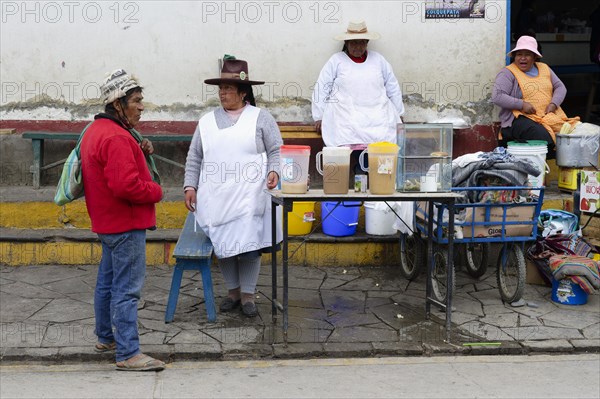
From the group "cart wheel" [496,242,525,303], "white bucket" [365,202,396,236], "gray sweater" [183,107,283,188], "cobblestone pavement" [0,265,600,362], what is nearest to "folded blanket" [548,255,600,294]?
"cobblestone pavement" [0,265,600,362]

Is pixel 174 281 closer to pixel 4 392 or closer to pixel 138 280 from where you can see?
pixel 138 280

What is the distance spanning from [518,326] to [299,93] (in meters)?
3.88

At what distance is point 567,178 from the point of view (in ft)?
30.6

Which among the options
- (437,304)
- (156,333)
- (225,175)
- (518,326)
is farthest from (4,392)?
(518,326)

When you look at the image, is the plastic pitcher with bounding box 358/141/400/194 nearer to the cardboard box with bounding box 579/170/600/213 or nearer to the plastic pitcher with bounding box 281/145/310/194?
the plastic pitcher with bounding box 281/145/310/194

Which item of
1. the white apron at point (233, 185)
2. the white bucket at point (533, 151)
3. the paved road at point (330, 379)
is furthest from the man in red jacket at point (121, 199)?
the white bucket at point (533, 151)

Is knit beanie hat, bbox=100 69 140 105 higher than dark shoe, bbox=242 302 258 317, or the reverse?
knit beanie hat, bbox=100 69 140 105

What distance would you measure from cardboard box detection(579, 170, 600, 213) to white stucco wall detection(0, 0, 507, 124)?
2.05m

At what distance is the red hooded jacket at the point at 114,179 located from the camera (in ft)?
18.5

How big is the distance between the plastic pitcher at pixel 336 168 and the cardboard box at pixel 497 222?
50.7 inches

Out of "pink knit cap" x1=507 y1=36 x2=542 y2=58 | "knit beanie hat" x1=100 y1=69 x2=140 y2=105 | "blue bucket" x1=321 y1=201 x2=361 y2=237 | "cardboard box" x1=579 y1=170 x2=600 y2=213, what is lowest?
"blue bucket" x1=321 y1=201 x2=361 y2=237

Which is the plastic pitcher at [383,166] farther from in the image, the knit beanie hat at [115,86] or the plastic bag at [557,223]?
the plastic bag at [557,223]

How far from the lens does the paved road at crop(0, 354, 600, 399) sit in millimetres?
5562

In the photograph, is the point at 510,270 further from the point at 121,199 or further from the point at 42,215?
the point at 42,215
